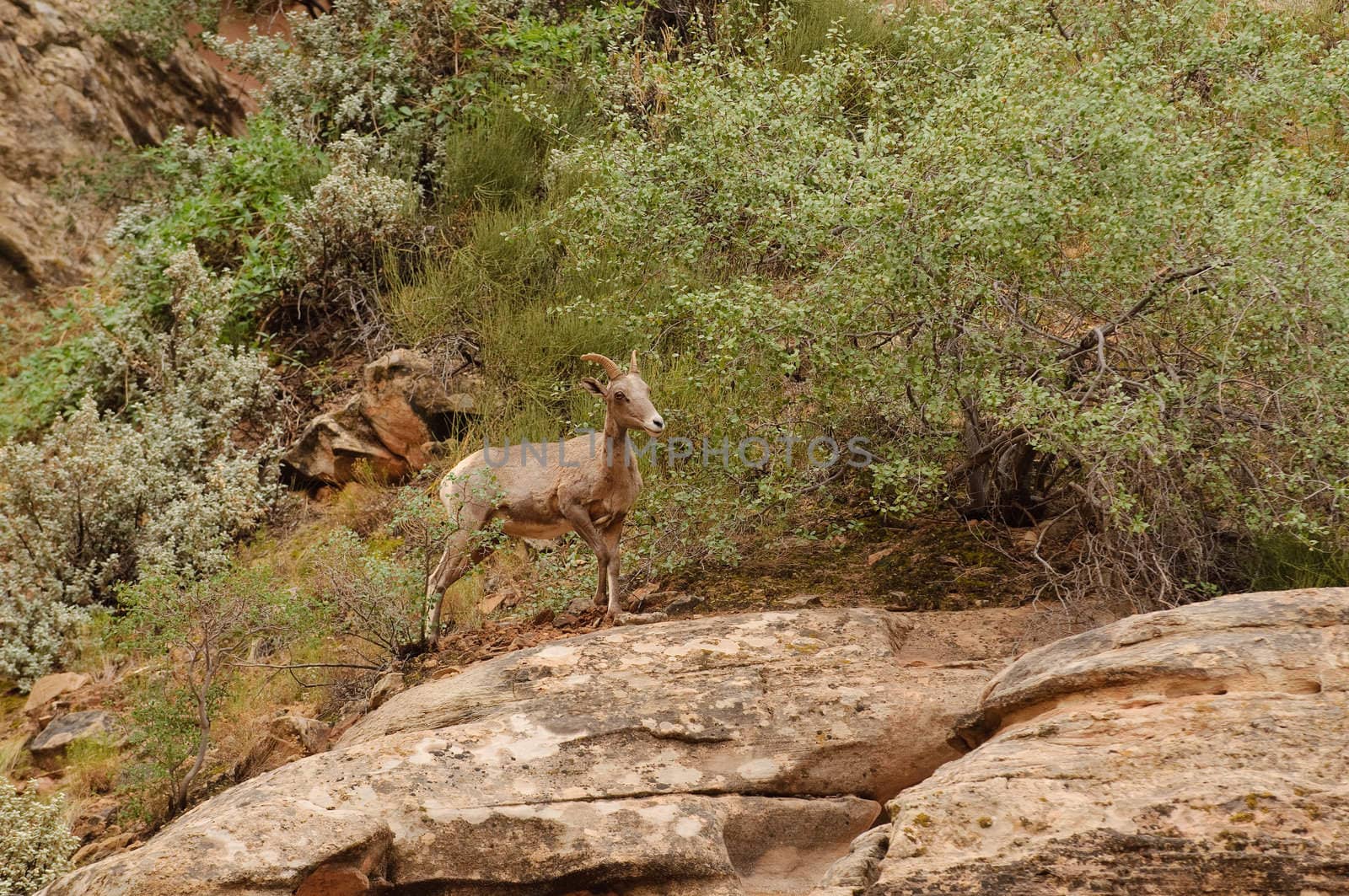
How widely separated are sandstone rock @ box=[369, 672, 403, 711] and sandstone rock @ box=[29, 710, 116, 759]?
97.9 inches

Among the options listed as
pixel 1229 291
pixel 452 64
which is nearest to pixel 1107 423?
pixel 1229 291

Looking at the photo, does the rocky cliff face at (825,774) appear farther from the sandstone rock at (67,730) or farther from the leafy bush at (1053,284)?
the sandstone rock at (67,730)

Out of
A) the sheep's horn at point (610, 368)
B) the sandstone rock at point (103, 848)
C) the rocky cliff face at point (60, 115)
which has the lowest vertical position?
the sandstone rock at point (103, 848)

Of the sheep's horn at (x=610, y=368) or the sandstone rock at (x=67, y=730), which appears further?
the sandstone rock at (x=67, y=730)

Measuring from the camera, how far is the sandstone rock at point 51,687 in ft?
31.3

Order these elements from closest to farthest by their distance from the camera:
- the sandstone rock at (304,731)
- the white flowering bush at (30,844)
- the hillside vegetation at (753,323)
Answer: the hillside vegetation at (753,323) < the white flowering bush at (30,844) < the sandstone rock at (304,731)

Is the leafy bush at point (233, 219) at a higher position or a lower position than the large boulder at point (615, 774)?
higher

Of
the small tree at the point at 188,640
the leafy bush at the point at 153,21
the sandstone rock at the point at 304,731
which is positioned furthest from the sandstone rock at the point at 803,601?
the leafy bush at the point at 153,21

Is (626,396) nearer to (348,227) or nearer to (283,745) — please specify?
(283,745)

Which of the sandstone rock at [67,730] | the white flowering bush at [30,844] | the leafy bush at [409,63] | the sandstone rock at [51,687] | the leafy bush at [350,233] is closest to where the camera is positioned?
the white flowering bush at [30,844]

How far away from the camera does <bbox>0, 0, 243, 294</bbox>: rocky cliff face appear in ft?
48.1

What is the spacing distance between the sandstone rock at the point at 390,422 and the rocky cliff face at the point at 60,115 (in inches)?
199

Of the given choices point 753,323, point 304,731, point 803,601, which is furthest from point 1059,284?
point 304,731

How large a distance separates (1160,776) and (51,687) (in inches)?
318
